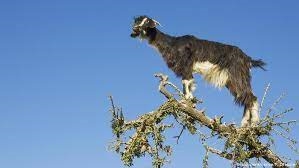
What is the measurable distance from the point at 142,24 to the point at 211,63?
5.22 ft

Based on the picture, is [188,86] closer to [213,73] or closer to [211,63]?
[213,73]

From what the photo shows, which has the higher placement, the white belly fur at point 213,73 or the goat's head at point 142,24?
the goat's head at point 142,24

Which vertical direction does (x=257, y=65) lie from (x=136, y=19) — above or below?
below

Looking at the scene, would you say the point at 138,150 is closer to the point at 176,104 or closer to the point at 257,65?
the point at 176,104

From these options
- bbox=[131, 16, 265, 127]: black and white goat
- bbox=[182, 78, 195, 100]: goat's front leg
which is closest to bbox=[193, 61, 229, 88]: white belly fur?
bbox=[131, 16, 265, 127]: black and white goat

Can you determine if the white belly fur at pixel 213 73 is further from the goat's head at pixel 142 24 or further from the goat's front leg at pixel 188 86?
the goat's head at pixel 142 24

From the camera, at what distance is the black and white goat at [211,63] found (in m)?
10.1

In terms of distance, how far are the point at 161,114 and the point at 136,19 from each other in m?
3.18

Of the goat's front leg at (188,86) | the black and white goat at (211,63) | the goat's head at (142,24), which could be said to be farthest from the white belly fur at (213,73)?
the goat's head at (142,24)

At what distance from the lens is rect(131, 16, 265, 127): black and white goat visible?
33.1ft

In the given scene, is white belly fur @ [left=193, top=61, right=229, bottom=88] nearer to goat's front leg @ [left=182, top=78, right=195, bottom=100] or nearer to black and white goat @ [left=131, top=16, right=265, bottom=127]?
black and white goat @ [left=131, top=16, right=265, bottom=127]

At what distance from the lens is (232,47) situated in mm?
10672

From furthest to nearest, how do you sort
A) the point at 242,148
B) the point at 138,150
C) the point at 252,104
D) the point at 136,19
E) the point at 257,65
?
the point at 136,19 < the point at 257,65 < the point at 252,104 < the point at 138,150 < the point at 242,148

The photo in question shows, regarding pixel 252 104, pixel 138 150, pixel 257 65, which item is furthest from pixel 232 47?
pixel 138 150
